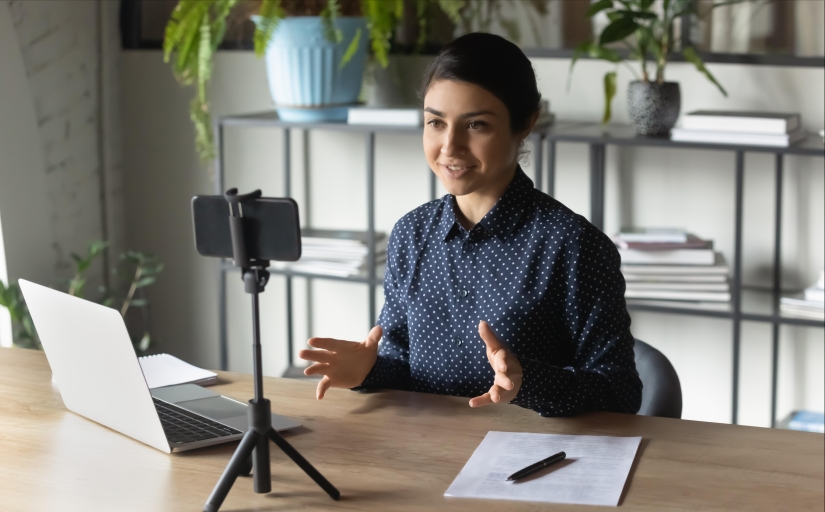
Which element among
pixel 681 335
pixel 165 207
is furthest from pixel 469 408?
pixel 165 207

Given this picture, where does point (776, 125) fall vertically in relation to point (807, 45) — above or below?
below

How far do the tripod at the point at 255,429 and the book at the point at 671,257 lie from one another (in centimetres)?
155

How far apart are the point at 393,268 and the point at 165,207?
189cm

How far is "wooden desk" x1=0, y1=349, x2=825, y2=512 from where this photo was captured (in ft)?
3.66

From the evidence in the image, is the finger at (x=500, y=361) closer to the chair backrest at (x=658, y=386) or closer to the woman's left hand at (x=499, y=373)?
the woman's left hand at (x=499, y=373)

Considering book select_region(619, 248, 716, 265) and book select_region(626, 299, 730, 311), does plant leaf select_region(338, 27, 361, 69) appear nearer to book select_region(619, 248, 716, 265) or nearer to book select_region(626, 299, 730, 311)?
book select_region(619, 248, 716, 265)

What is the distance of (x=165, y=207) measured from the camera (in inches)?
135

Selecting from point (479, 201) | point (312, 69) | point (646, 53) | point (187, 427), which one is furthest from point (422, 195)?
point (187, 427)

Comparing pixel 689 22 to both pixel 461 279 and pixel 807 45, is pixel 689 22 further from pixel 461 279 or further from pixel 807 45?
pixel 461 279

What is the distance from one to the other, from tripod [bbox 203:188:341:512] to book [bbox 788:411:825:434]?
1.79 m

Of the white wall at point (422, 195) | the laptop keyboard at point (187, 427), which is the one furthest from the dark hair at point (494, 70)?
the white wall at point (422, 195)

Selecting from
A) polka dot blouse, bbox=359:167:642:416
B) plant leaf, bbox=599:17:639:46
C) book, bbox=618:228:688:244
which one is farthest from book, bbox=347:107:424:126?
polka dot blouse, bbox=359:167:642:416

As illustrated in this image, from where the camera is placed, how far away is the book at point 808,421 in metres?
2.51

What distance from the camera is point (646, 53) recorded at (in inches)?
102
